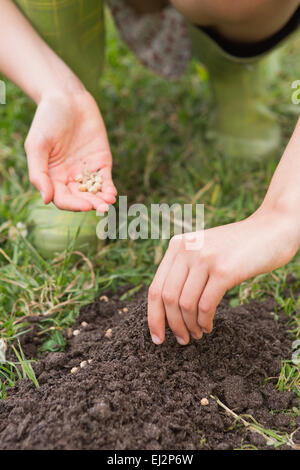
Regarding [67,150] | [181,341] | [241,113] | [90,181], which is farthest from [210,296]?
[241,113]

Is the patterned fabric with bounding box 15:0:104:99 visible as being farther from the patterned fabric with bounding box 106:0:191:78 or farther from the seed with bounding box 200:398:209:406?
the seed with bounding box 200:398:209:406

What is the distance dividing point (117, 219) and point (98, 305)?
1.33 ft

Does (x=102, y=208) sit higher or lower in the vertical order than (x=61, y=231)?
higher

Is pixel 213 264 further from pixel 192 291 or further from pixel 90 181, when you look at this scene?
pixel 90 181

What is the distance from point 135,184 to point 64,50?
1.79 feet

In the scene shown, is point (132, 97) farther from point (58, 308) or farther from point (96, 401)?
point (96, 401)

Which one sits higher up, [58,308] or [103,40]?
[103,40]

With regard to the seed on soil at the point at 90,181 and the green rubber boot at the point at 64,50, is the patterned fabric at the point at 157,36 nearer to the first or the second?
the green rubber boot at the point at 64,50

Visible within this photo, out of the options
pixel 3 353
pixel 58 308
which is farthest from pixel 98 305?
pixel 3 353

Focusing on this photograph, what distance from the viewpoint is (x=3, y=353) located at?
4.34ft

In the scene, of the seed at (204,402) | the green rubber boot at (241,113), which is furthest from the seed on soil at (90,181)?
the green rubber boot at (241,113)

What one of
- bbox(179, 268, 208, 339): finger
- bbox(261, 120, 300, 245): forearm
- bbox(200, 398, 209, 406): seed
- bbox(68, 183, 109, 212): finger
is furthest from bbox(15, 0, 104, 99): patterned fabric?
bbox(200, 398, 209, 406): seed

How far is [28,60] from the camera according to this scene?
155 cm

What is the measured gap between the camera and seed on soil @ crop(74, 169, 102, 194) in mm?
1392
